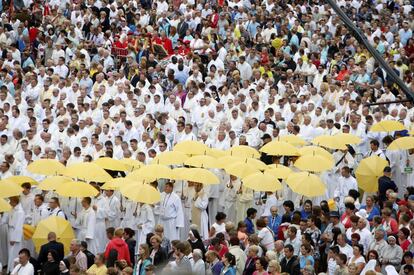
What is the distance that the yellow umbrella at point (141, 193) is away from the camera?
717 inches

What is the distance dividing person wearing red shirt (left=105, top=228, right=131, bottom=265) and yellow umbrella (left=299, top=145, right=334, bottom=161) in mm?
4762

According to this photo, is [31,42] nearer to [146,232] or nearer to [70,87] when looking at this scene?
[70,87]

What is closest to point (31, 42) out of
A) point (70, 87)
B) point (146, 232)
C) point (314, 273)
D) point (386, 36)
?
point (70, 87)

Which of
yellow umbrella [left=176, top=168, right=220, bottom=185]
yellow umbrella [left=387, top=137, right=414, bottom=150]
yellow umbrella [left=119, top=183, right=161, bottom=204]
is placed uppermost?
yellow umbrella [left=387, top=137, right=414, bottom=150]

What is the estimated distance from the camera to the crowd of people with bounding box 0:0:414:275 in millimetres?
16438

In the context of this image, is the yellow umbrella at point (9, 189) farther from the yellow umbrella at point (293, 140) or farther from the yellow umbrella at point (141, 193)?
the yellow umbrella at point (293, 140)

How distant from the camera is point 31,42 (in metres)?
30.1

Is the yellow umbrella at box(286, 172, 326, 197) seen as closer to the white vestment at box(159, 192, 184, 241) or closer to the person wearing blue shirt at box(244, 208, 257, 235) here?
the person wearing blue shirt at box(244, 208, 257, 235)

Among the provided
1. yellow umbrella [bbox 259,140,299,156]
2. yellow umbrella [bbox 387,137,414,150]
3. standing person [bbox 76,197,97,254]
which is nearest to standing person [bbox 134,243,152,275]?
standing person [bbox 76,197,97,254]

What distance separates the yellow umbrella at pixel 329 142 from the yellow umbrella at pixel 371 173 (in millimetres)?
564

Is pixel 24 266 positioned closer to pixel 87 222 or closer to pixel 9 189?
pixel 9 189

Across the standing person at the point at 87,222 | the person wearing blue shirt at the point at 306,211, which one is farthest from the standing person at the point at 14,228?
the person wearing blue shirt at the point at 306,211

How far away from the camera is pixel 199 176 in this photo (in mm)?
19062

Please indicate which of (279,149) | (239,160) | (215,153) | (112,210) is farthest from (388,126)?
(112,210)
